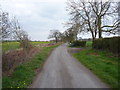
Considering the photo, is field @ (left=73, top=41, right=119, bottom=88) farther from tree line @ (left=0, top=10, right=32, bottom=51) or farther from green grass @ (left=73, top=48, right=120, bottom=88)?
tree line @ (left=0, top=10, right=32, bottom=51)

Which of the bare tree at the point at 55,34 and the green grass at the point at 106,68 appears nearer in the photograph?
the green grass at the point at 106,68

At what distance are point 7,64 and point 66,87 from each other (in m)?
4.42

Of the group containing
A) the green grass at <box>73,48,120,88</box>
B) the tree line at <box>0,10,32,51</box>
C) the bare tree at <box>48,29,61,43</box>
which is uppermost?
the bare tree at <box>48,29,61,43</box>

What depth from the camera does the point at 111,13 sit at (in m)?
23.5

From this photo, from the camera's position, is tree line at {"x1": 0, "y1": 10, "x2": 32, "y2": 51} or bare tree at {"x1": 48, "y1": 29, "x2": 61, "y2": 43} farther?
bare tree at {"x1": 48, "y1": 29, "x2": 61, "y2": 43}

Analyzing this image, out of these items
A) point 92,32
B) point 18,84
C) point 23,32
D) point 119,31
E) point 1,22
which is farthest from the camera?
point 92,32

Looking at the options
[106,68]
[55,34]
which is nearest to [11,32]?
[106,68]

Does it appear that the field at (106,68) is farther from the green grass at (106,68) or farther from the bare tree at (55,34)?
the bare tree at (55,34)

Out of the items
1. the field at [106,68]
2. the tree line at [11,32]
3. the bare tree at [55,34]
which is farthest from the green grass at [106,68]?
the bare tree at [55,34]

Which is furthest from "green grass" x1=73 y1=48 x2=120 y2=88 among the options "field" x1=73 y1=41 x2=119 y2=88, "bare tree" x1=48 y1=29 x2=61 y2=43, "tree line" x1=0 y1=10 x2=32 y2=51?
"bare tree" x1=48 y1=29 x2=61 y2=43

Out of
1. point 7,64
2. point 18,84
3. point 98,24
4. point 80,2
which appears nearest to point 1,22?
point 7,64

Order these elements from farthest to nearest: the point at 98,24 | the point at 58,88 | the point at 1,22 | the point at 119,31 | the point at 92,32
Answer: the point at 92,32
the point at 98,24
the point at 119,31
the point at 1,22
the point at 58,88

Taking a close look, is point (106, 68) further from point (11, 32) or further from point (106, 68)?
point (11, 32)

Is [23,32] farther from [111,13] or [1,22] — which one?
[111,13]
